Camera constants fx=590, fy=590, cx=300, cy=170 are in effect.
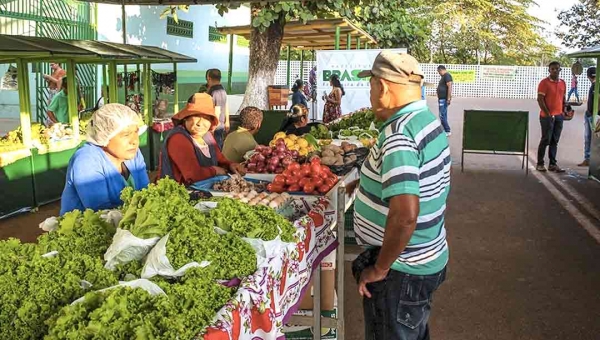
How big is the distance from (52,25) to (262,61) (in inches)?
189

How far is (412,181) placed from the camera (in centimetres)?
257

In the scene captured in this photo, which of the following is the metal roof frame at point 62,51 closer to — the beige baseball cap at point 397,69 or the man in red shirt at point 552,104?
the beige baseball cap at point 397,69

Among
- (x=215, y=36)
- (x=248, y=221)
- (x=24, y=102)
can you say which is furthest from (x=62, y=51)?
(x=215, y=36)

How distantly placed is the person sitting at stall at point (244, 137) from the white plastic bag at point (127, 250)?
147 inches

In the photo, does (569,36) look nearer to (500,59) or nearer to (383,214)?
(500,59)

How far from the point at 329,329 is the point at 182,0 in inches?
147

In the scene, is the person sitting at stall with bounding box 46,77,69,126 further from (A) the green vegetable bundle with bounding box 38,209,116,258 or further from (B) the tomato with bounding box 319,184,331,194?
(A) the green vegetable bundle with bounding box 38,209,116,258

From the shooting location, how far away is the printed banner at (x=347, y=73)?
43.2 ft

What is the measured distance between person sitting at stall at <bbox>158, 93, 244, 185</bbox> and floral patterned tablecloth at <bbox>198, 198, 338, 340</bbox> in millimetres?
1061

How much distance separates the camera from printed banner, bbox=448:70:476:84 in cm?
3665

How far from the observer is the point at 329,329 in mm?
4004

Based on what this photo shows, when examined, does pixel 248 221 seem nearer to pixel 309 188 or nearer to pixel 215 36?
pixel 309 188

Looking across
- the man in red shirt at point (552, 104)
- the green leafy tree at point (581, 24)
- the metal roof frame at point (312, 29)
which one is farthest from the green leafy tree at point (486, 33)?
the man in red shirt at point (552, 104)

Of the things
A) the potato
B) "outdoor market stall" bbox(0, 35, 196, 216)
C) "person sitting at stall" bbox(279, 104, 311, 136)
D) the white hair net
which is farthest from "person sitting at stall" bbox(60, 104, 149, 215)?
"person sitting at stall" bbox(279, 104, 311, 136)
